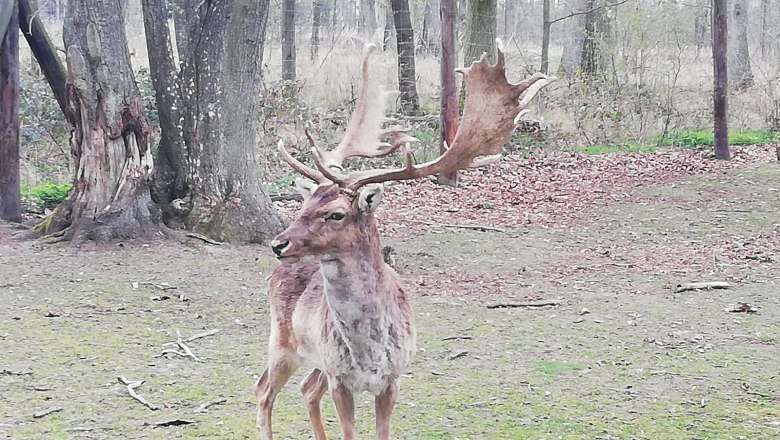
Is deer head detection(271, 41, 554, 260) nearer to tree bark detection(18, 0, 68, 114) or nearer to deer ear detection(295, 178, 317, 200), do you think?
deer ear detection(295, 178, 317, 200)

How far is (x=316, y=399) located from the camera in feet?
15.0

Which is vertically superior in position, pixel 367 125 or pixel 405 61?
pixel 405 61

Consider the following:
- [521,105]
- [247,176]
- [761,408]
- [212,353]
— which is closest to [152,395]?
[212,353]

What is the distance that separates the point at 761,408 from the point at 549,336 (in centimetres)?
175

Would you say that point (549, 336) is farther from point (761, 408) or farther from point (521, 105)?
point (521, 105)

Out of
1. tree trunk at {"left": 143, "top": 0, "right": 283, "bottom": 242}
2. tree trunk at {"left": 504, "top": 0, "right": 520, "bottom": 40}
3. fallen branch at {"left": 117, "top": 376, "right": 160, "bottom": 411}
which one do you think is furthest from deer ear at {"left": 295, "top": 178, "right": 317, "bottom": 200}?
tree trunk at {"left": 504, "top": 0, "right": 520, "bottom": 40}

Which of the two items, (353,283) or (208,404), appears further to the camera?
(208,404)

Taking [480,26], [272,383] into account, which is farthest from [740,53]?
[272,383]

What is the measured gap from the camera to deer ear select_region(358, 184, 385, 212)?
3.94 m

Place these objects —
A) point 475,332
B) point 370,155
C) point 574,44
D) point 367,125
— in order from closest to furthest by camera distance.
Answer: point 370,155, point 367,125, point 475,332, point 574,44

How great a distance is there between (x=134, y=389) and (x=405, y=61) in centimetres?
1282

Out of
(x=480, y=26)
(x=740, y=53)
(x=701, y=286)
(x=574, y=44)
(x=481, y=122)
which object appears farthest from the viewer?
(x=740, y=53)

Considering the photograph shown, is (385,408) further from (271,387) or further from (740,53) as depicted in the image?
(740,53)

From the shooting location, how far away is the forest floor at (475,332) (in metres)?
5.04
